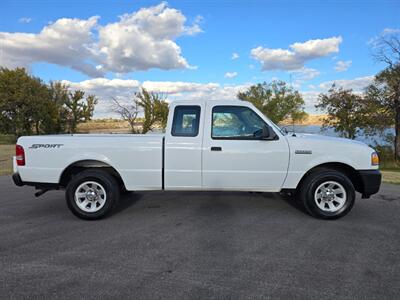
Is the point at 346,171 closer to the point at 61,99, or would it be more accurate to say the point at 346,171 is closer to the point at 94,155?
the point at 94,155

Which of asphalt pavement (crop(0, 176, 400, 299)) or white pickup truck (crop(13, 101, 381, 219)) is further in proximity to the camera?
white pickup truck (crop(13, 101, 381, 219))

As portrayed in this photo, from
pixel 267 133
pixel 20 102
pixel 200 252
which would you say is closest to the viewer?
pixel 200 252

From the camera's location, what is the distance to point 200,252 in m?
3.97

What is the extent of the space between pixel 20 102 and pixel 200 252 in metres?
31.7

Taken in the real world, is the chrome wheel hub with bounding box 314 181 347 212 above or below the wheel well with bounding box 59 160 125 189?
below

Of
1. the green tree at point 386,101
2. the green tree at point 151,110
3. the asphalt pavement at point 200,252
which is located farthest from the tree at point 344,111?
the asphalt pavement at point 200,252

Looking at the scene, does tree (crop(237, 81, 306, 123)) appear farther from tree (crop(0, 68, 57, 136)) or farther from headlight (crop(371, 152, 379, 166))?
headlight (crop(371, 152, 379, 166))

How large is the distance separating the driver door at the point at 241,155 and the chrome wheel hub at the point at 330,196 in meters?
0.66

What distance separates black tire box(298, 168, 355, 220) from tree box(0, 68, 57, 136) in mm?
30928

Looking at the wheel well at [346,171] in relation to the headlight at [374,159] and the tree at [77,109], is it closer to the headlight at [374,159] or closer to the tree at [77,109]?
the headlight at [374,159]

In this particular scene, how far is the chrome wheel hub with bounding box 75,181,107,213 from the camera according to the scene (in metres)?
5.26

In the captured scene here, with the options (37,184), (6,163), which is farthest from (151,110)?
(37,184)

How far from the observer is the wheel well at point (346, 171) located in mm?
→ 5336

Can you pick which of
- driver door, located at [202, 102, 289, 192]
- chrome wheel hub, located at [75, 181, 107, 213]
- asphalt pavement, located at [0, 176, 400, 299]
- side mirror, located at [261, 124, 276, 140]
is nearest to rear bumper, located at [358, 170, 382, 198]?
asphalt pavement, located at [0, 176, 400, 299]
